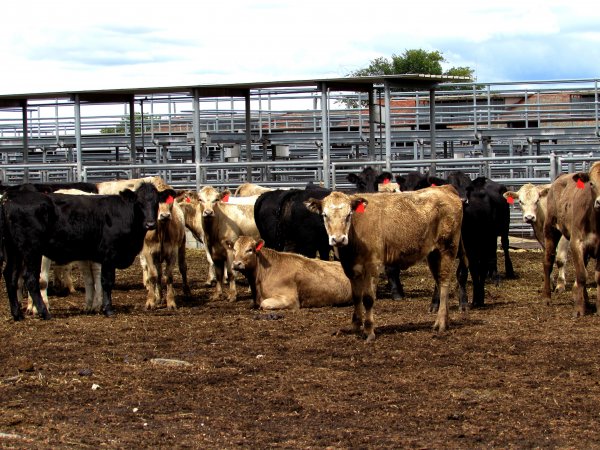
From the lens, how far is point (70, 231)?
1284 cm

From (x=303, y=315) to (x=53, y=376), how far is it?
4.14 metres

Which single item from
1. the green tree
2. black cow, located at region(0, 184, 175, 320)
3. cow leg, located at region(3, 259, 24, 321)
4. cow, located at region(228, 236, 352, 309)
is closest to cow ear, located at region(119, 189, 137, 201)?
black cow, located at region(0, 184, 175, 320)

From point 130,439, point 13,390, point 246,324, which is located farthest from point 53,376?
point 246,324

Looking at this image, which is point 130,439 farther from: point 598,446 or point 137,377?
point 598,446

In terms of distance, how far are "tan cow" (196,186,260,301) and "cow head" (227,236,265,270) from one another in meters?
1.26

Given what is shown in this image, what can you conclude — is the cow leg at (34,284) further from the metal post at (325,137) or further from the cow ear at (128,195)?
the metal post at (325,137)

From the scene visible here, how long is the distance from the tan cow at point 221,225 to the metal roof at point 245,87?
20.9 ft

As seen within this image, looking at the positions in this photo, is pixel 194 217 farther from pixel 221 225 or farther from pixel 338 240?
pixel 338 240

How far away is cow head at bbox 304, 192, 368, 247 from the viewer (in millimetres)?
10008

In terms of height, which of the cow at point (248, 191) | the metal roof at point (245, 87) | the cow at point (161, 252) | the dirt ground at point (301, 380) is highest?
the metal roof at point (245, 87)

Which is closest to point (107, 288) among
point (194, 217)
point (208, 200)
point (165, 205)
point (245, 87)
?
point (165, 205)

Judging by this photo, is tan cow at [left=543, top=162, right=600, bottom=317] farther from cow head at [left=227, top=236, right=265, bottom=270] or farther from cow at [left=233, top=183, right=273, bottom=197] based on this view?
cow at [left=233, top=183, right=273, bottom=197]

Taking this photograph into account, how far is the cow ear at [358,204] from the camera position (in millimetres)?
10337

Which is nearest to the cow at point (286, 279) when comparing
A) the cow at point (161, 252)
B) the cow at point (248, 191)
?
the cow at point (161, 252)
